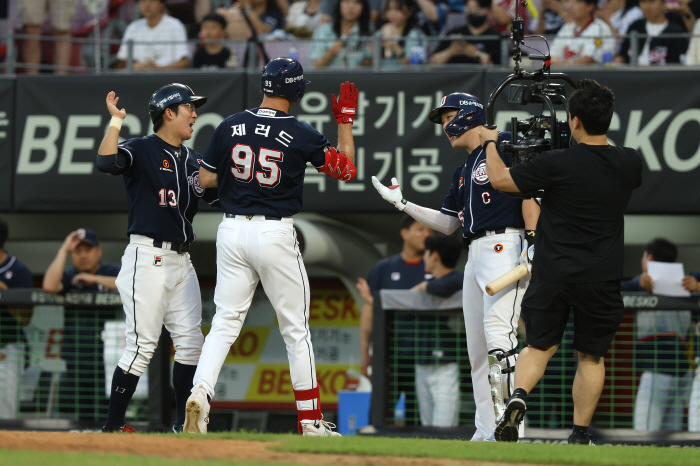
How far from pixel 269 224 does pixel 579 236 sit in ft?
5.39

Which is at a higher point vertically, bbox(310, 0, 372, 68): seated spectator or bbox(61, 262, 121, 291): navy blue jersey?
bbox(310, 0, 372, 68): seated spectator

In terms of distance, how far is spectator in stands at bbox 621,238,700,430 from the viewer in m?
7.14

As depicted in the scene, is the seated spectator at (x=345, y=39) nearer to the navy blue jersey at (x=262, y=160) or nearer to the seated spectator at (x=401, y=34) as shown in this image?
the seated spectator at (x=401, y=34)

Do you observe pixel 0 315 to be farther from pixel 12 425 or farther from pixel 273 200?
pixel 273 200

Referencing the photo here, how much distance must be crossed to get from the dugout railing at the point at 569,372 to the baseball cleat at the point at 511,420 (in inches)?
95.1

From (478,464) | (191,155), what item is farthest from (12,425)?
(478,464)

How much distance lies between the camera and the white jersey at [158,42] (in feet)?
31.2

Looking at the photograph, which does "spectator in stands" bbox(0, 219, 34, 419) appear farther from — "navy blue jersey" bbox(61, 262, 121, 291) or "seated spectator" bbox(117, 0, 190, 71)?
"seated spectator" bbox(117, 0, 190, 71)

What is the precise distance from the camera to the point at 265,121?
5.41 m

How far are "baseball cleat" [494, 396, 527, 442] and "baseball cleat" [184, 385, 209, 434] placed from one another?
1.51 metres

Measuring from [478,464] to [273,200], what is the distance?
1958 millimetres

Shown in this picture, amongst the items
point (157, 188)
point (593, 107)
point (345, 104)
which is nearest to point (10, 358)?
point (157, 188)

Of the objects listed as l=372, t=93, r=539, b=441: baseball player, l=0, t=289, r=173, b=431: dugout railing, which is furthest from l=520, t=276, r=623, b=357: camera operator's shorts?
l=0, t=289, r=173, b=431: dugout railing

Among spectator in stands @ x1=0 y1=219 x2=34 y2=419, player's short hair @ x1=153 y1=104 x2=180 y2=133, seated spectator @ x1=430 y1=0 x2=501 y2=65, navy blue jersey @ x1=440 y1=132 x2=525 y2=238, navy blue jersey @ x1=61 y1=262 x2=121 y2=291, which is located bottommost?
spectator in stands @ x1=0 y1=219 x2=34 y2=419
